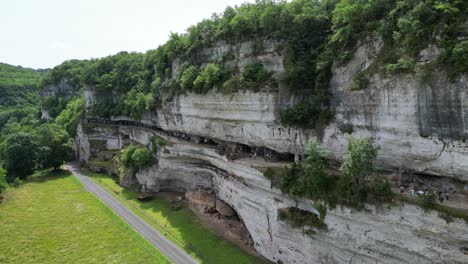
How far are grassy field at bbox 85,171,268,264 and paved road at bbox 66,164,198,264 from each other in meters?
0.70

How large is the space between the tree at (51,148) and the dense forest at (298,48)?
177 millimetres

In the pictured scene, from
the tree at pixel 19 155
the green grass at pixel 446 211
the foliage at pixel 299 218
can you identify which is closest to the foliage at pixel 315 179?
the foliage at pixel 299 218

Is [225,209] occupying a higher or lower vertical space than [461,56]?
lower

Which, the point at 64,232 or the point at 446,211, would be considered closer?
the point at 446,211

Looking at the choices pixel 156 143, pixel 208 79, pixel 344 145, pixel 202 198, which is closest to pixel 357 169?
pixel 344 145

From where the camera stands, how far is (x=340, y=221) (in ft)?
78.5

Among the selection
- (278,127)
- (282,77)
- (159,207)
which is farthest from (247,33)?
(159,207)

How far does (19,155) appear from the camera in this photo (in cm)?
5809

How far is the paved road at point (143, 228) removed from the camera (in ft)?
102

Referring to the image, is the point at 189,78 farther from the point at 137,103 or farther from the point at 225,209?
the point at 137,103

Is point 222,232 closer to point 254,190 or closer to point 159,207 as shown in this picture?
point 254,190

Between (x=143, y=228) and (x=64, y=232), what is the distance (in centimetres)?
922

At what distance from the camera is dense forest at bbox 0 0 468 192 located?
20.5 m

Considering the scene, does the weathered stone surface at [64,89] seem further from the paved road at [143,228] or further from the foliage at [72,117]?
the paved road at [143,228]
